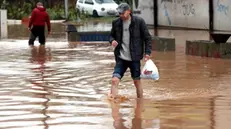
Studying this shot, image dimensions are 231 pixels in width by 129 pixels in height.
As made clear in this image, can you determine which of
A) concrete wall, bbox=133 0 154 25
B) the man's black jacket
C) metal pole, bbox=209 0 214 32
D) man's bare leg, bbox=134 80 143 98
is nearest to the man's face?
the man's black jacket

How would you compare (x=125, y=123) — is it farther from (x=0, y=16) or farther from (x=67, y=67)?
(x=0, y=16)

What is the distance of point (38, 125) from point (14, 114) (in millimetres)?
912

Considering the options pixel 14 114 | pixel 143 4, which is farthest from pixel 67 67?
pixel 143 4

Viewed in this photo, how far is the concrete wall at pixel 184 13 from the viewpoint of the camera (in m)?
29.7

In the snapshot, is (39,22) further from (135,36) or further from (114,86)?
(135,36)

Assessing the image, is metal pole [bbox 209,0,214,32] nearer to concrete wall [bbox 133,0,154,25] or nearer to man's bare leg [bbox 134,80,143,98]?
concrete wall [bbox 133,0,154,25]

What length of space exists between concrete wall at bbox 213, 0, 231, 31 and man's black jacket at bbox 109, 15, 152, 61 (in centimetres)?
1796

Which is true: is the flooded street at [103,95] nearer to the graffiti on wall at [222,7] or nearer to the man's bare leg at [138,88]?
the man's bare leg at [138,88]

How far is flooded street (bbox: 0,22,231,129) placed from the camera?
7.88 metres

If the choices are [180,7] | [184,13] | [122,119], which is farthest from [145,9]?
[122,119]

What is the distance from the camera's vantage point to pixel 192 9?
30.8 meters

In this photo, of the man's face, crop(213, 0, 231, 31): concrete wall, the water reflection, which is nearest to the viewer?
the water reflection

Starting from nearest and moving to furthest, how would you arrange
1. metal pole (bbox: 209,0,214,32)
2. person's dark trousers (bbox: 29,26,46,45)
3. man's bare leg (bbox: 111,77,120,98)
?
man's bare leg (bbox: 111,77,120,98) → person's dark trousers (bbox: 29,26,46,45) → metal pole (bbox: 209,0,214,32)

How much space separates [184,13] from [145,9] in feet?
16.2
